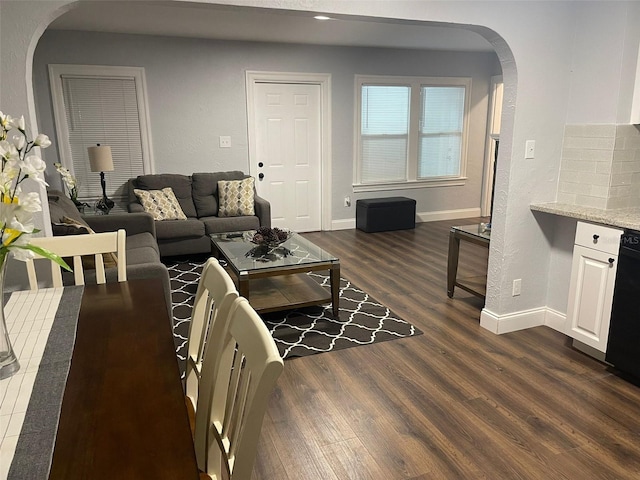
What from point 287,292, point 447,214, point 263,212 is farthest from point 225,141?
point 447,214

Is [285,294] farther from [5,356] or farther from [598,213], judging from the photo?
[5,356]

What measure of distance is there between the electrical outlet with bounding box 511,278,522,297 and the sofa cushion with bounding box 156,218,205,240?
3.11 meters

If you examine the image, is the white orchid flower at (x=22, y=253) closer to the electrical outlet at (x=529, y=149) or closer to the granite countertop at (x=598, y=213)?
the granite countertop at (x=598, y=213)

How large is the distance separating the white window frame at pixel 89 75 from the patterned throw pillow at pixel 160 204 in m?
0.64

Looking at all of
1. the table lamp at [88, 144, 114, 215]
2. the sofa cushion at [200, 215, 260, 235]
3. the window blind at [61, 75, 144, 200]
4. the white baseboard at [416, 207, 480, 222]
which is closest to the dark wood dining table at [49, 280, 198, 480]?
the sofa cushion at [200, 215, 260, 235]

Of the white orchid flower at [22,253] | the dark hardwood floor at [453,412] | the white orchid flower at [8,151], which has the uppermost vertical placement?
the white orchid flower at [8,151]

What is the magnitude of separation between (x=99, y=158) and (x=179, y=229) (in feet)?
3.49

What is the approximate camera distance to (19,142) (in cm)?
115

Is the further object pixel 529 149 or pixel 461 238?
pixel 461 238

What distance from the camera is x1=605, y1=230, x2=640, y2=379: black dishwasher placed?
2.52m

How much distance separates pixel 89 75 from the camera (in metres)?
5.16

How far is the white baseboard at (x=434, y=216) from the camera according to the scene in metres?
6.58

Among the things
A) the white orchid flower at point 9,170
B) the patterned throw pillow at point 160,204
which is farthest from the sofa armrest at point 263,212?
the white orchid flower at point 9,170

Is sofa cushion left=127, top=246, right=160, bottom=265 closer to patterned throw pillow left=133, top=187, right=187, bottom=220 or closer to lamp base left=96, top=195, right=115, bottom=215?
patterned throw pillow left=133, top=187, right=187, bottom=220
